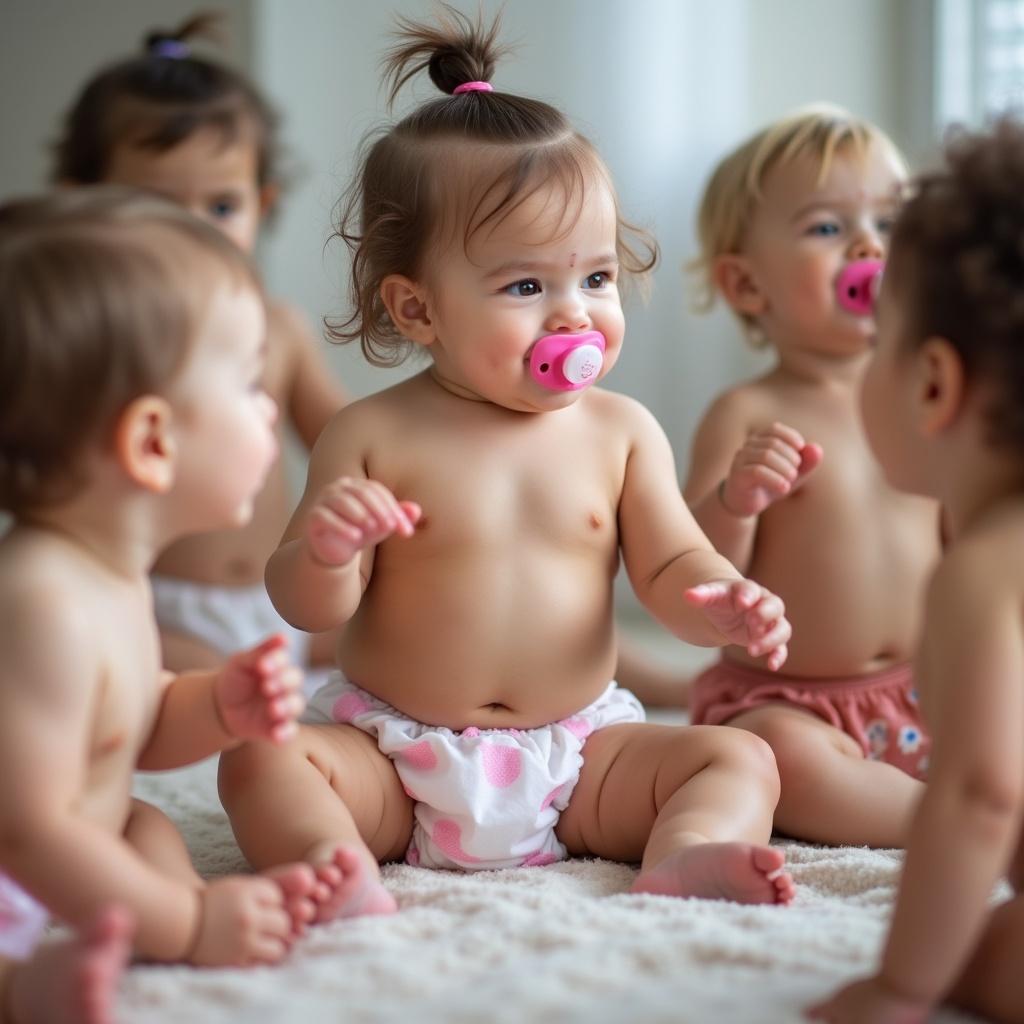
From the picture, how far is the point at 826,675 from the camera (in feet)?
4.63

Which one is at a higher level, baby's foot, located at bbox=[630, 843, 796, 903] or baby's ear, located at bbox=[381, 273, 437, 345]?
baby's ear, located at bbox=[381, 273, 437, 345]

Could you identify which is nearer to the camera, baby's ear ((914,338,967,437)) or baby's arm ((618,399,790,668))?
baby's ear ((914,338,967,437))

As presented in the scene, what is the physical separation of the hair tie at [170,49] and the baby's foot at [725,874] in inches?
58.9

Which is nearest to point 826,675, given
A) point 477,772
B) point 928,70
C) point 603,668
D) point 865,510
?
point 865,510

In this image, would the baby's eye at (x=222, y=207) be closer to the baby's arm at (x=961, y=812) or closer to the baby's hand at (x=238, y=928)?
the baby's hand at (x=238, y=928)

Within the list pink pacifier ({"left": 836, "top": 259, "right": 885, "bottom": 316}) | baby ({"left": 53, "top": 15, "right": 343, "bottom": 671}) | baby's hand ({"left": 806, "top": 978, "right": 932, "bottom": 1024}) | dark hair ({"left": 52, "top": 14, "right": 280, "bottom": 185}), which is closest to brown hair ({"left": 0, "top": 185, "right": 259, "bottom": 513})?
baby's hand ({"left": 806, "top": 978, "right": 932, "bottom": 1024})

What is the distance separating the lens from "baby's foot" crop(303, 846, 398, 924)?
3.12 feet

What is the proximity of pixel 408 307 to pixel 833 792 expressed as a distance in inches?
21.0

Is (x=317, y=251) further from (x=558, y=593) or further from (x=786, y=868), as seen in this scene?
(x=786, y=868)

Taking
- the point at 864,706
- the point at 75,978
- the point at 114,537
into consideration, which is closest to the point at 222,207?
the point at 864,706

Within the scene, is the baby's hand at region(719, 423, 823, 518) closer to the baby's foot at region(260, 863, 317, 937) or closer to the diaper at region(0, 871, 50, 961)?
the baby's foot at region(260, 863, 317, 937)

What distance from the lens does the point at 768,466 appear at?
125 cm

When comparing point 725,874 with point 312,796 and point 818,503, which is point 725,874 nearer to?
point 312,796

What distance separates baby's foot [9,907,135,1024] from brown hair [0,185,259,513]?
0.82ft
